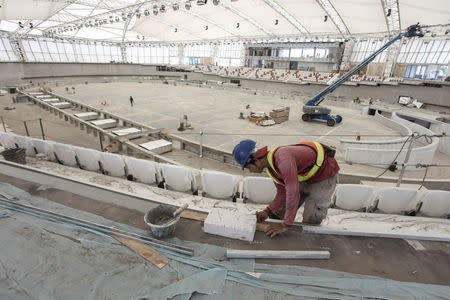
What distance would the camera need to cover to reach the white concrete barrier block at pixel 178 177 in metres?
5.64

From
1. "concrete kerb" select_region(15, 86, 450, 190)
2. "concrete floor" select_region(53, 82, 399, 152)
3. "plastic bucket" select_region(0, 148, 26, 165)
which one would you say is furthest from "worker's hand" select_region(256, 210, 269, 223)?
"concrete floor" select_region(53, 82, 399, 152)

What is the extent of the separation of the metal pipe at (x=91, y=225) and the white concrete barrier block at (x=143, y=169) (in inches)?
107

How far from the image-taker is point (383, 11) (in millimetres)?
27109

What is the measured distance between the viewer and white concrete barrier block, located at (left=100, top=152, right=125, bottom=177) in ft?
20.8

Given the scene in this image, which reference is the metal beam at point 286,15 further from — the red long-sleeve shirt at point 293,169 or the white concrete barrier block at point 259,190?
the red long-sleeve shirt at point 293,169

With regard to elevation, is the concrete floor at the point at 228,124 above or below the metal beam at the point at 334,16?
below

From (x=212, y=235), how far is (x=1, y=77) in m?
49.7

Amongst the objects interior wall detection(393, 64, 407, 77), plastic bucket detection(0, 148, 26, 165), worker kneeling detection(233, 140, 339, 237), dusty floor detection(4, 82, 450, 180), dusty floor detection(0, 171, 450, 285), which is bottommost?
dusty floor detection(4, 82, 450, 180)

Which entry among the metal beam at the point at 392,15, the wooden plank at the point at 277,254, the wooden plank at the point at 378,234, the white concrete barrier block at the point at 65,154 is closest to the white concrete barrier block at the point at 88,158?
the white concrete barrier block at the point at 65,154

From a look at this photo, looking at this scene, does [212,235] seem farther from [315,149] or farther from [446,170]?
[446,170]

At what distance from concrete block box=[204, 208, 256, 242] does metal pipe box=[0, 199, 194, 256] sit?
44 cm

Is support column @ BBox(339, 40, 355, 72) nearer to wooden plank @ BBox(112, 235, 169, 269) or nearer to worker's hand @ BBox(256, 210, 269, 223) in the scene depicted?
worker's hand @ BBox(256, 210, 269, 223)

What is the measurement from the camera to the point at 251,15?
3734 centimetres

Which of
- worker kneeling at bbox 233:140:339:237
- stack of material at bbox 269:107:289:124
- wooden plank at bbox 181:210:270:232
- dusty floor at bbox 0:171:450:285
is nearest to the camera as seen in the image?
dusty floor at bbox 0:171:450:285
